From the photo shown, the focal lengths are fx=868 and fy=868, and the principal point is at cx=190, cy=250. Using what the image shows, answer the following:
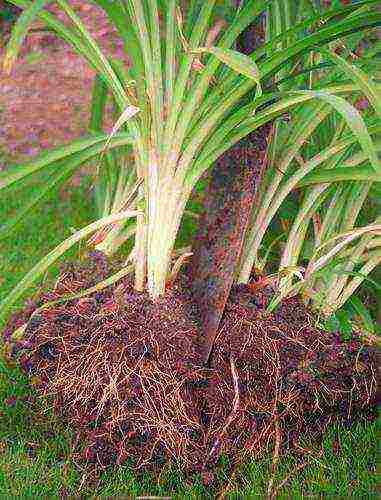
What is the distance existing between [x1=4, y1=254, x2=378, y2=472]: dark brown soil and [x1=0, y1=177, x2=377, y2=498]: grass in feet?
0.13

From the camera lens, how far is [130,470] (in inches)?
70.6

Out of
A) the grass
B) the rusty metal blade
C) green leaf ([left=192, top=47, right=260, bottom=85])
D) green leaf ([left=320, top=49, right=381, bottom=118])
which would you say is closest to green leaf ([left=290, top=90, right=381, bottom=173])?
green leaf ([left=320, top=49, right=381, bottom=118])

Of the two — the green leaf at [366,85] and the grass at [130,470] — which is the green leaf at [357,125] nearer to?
the green leaf at [366,85]

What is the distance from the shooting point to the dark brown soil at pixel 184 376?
175cm

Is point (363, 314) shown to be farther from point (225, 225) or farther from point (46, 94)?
point (46, 94)

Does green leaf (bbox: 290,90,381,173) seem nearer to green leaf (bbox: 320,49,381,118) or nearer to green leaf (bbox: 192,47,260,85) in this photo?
green leaf (bbox: 320,49,381,118)

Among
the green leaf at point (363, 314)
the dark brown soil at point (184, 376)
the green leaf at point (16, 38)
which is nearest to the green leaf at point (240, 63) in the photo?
the green leaf at point (16, 38)

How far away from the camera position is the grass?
5.69 feet

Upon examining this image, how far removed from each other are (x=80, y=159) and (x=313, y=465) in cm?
82

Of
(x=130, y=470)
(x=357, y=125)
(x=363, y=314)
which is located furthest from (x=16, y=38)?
(x=363, y=314)

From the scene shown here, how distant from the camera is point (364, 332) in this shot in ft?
6.36

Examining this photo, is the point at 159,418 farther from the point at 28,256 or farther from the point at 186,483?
the point at 28,256

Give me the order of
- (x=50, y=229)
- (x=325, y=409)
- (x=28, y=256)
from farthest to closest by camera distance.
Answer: (x=50, y=229)
(x=28, y=256)
(x=325, y=409)

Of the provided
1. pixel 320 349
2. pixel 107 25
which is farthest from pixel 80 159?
pixel 107 25
